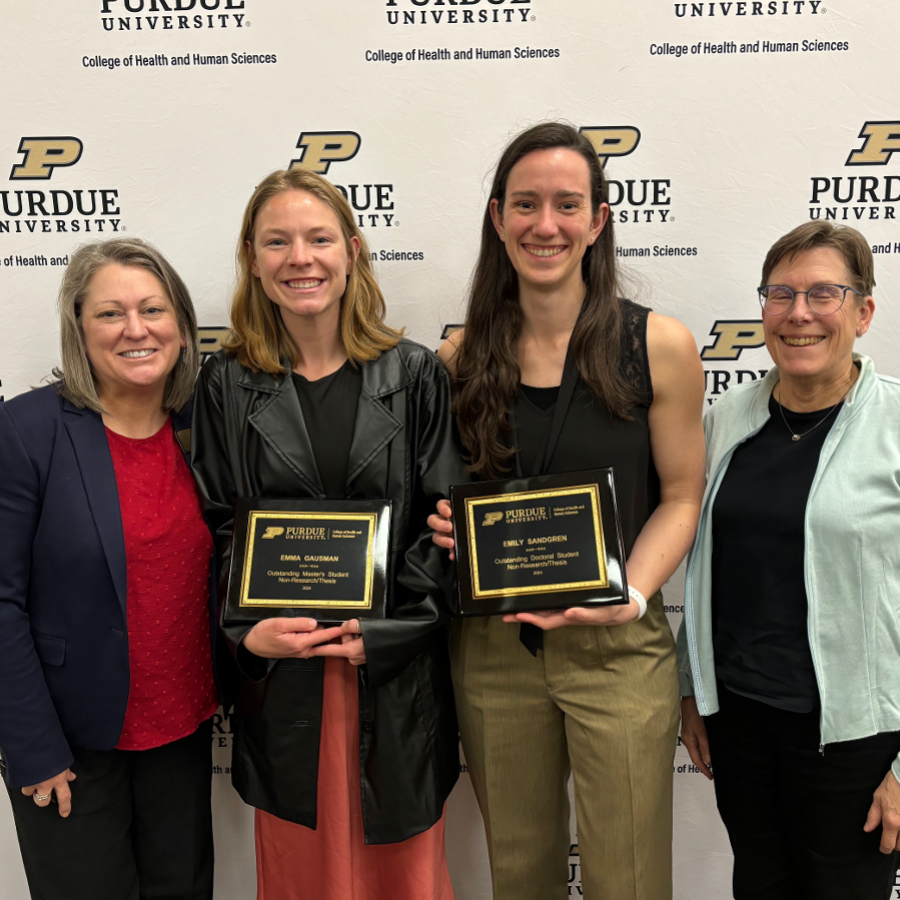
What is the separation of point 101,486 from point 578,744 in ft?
4.48

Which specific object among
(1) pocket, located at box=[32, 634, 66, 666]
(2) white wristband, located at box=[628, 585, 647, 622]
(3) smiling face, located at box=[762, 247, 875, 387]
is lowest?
(1) pocket, located at box=[32, 634, 66, 666]

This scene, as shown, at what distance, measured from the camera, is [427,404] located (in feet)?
6.03

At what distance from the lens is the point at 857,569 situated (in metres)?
1.59

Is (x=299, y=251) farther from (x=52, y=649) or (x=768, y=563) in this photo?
(x=768, y=563)

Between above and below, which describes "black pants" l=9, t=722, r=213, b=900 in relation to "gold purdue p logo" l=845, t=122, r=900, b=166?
below

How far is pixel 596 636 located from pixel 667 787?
0.48 m

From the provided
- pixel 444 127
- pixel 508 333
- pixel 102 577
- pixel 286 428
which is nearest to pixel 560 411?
pixel 508 333

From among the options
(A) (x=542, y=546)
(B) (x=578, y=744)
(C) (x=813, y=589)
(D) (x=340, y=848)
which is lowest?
(D) (x=340, y=848)

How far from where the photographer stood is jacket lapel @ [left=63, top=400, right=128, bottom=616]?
176 cm

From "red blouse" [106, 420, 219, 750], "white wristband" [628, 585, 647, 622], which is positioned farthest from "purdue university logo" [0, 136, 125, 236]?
"white wristband" [628, 585, 647, 622]

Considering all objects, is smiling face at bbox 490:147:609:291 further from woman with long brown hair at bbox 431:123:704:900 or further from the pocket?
the pocket

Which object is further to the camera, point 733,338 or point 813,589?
point 733,338

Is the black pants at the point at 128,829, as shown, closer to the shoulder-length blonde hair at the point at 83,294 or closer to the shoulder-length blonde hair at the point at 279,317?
the shoulder-length blonde hair at the point at 83,294

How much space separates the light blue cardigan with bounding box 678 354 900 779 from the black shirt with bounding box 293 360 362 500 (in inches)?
43.8
